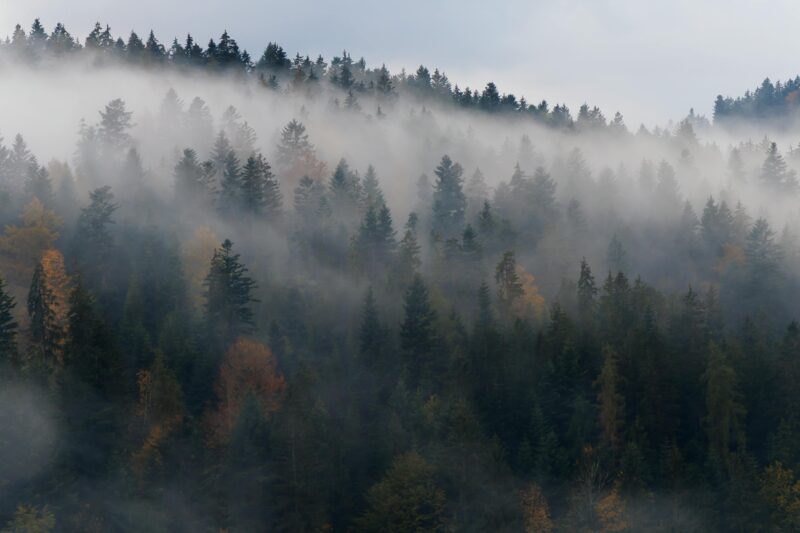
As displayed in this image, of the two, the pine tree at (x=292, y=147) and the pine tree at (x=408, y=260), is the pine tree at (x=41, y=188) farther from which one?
the pine tree at (x=292, y=147)

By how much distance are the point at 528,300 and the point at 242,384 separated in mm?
38053

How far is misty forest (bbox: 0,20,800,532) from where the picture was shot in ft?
203

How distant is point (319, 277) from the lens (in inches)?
4001

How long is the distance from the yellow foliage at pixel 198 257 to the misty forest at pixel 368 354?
1.36 ft

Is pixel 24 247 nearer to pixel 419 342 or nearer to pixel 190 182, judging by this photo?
pixel 190 182

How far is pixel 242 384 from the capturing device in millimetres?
75000

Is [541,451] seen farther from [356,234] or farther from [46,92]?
[46,92]

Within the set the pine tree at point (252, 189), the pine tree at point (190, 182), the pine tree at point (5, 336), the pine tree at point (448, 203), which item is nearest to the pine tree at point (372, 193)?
the pine tree at point (448, 203)

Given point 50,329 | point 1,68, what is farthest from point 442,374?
point 1,68

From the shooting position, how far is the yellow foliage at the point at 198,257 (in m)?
92.6

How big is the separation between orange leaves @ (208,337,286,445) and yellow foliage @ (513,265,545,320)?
2986cm

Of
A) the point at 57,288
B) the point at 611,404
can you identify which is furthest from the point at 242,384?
the point at 611,404

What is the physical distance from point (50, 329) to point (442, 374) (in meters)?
30.8

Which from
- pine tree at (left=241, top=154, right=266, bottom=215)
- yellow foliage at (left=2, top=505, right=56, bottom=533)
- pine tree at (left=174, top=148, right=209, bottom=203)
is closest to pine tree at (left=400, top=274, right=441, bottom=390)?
pine tree at (left=241, top=154, right=266, bottom=215)
